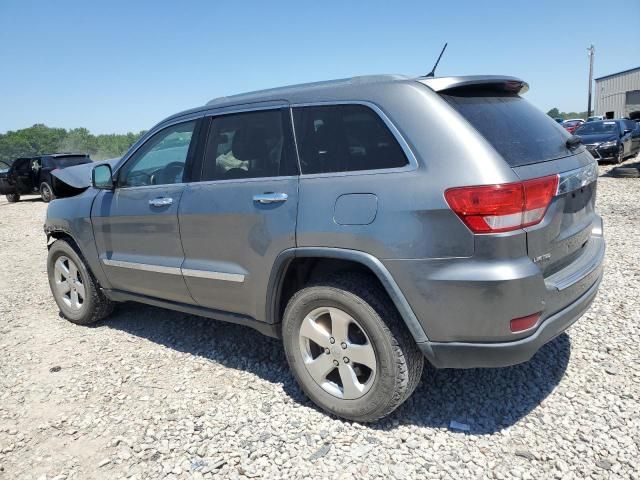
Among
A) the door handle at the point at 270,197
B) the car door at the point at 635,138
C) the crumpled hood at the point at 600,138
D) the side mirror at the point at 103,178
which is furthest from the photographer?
the car door at the point at 635,138

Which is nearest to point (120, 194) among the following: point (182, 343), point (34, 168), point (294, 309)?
point (182, 343)

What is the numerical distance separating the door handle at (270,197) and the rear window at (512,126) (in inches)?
40.2

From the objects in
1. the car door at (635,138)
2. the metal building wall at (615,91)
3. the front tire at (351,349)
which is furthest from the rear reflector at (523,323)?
the metal building wall at (615,91)

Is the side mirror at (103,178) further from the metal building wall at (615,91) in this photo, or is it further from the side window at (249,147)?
the metal building wall at (615,91)

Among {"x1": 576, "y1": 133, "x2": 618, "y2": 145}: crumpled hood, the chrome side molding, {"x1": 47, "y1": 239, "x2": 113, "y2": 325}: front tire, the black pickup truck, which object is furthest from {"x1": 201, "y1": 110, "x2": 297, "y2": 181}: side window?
{"x1": 576, "y1": 133, "x2": 618, "y2": 145}: crumpled hood

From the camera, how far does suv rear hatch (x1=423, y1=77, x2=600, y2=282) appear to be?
7.47ft

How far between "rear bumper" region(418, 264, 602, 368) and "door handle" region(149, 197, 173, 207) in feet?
6.60

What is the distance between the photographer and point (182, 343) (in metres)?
3.96

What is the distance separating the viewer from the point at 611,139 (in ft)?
51.1

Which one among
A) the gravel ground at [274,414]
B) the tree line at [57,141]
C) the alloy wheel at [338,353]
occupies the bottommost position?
the gravel ground at [274,414]

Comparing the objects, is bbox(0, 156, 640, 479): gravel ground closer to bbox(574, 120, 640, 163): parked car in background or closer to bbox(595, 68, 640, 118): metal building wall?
bbox(574, 120, 640, 163): parked car in background

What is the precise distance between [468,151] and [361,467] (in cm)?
163

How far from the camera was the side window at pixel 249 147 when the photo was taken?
9.35ft

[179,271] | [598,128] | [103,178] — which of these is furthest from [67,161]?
[598,128]
